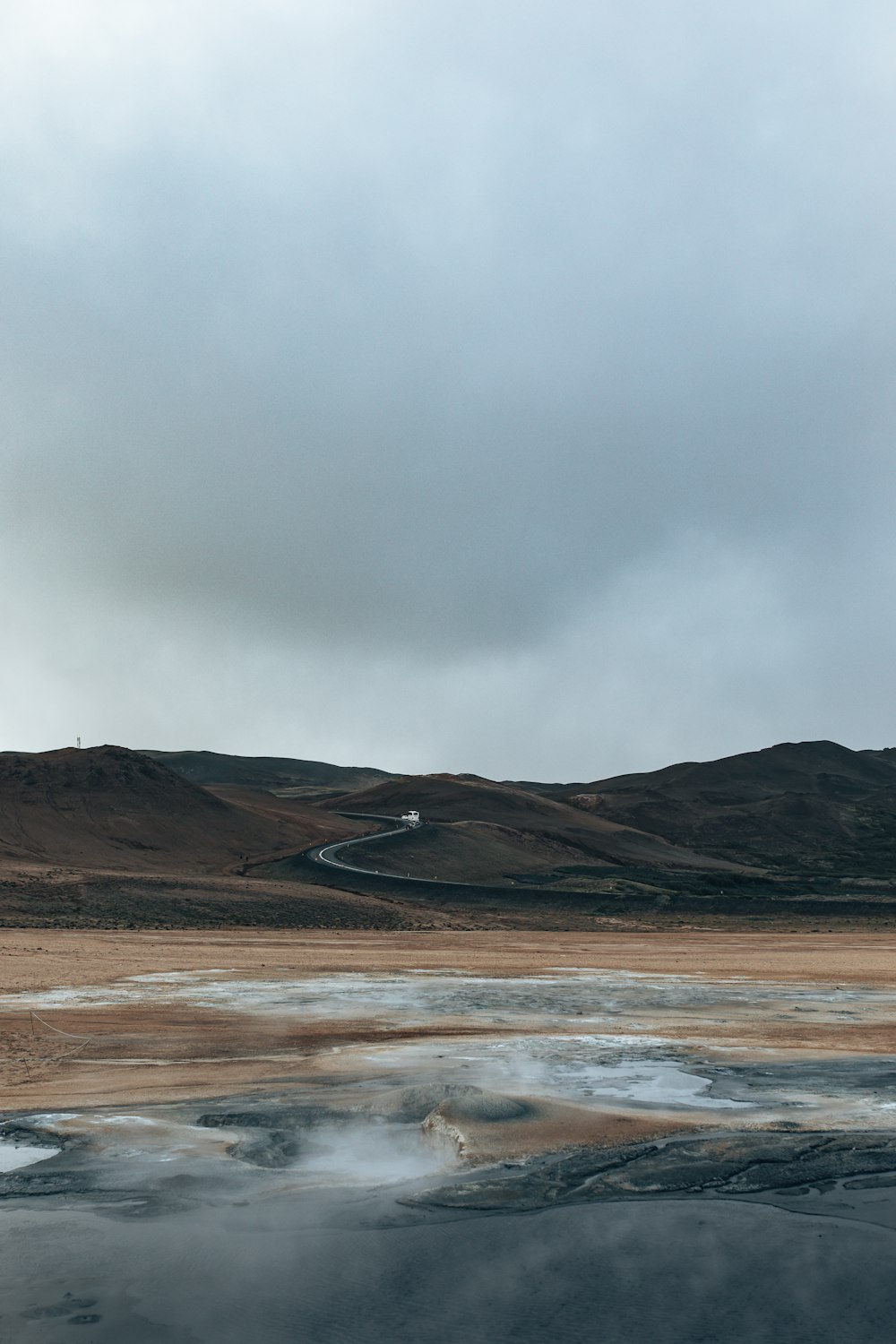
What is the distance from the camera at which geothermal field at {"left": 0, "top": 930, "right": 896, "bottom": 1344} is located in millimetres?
9672

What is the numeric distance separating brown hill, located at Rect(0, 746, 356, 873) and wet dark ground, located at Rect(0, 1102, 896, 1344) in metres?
70.7

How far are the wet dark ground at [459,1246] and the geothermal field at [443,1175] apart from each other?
3 centimetres

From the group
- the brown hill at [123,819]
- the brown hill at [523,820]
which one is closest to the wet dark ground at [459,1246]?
the brown hill at [523,820]

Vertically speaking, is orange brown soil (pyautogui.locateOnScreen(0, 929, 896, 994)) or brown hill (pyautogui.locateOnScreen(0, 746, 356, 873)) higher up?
brown hill (pyautogui.locateOnScreen(0, 746, 356, 873))

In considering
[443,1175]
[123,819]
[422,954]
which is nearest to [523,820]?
[123,819]

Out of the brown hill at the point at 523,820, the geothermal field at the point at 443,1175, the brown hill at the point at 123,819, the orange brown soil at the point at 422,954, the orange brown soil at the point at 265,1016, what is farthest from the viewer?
the brown hill at the point at 523,820

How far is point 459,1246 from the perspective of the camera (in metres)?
10.8

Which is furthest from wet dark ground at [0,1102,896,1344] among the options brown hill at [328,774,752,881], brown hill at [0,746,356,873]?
brown hill at [0,746,356,873]

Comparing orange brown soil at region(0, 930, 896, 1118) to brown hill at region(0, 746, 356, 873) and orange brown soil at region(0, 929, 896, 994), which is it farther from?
brown hill at region(0, 746, 356, 873)

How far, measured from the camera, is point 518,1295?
32.4 feet

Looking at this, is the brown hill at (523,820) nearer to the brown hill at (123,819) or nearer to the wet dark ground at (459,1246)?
the brown hill at (123,819)

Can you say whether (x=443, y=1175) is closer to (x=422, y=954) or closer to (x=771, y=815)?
(x=422, y=954)

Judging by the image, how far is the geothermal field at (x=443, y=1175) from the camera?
31.7 feet

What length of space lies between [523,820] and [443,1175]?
121 meters
